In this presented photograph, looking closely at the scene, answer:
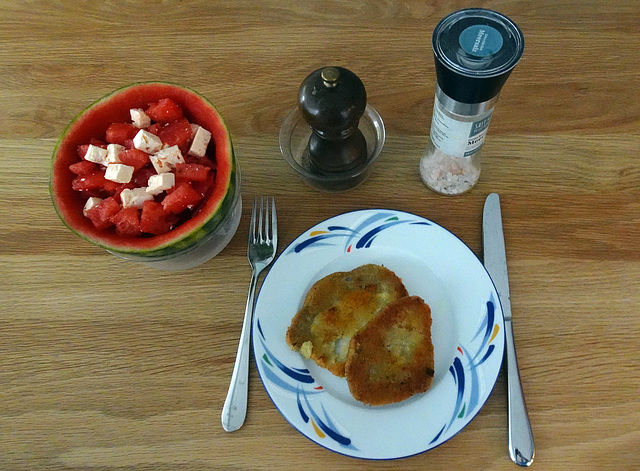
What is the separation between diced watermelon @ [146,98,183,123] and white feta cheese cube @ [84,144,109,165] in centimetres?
12

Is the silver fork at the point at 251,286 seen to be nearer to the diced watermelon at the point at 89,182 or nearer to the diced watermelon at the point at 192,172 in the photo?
the diced watermelon at the point at 192,172

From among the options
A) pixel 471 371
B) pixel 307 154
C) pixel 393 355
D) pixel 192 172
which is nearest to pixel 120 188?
pixel 192 172

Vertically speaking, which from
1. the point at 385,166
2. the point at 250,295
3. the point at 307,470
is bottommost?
the point at 307,470

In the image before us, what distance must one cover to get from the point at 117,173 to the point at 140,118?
0.13m

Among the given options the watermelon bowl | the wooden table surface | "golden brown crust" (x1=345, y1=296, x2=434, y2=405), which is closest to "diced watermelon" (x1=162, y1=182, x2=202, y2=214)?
the watermelon bowl

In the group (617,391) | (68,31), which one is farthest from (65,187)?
(617,391)

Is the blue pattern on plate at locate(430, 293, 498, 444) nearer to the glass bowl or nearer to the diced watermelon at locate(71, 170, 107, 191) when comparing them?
the glass bowl

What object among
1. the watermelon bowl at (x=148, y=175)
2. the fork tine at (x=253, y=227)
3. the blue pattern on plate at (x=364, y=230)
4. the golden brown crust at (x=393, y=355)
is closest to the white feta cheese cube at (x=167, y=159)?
the watermelon bowl at (x=148, y=175)

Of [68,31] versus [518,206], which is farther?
[68,31]

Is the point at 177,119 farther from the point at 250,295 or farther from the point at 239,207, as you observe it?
the point at 250,295

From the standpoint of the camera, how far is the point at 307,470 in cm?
98

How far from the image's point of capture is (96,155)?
0.97 meters

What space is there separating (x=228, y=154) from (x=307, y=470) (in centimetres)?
61

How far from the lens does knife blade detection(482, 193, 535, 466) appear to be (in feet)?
3.14
